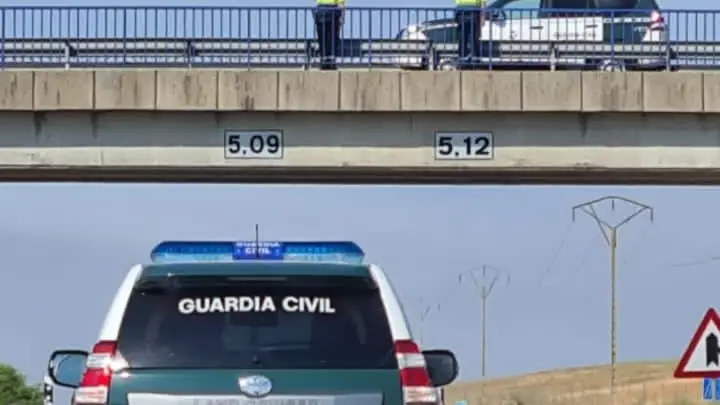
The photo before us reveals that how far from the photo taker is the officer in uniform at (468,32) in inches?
947

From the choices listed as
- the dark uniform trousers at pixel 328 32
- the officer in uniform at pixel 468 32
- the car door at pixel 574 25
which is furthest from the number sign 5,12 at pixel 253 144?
the car door at pixel 574 25

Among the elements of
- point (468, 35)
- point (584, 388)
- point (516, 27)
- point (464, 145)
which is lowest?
point (584, 388)

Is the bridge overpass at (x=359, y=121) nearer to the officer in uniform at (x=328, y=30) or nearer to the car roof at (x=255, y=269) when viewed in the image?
the officer in uniform at (x=328, y=30)

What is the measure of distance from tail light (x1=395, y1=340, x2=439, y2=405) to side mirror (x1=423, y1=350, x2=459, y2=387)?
81 cm

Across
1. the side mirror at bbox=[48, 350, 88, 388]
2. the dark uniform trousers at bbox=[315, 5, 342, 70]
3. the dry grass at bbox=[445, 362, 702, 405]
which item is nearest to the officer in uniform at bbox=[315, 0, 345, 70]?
the dark uniform trousers at bbox=[315, 5, 342, 70]

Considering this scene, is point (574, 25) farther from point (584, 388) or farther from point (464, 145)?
point (584, 388)

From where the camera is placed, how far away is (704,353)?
15.2m

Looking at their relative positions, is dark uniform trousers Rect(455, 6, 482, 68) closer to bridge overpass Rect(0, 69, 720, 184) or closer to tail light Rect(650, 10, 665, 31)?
bridge overpass Rect(0, 69, 720, 184)

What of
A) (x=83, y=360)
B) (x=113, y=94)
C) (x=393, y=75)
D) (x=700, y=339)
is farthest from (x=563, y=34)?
(x=83, y=360)

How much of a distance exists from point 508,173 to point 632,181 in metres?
2.21

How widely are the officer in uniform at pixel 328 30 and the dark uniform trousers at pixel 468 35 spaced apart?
168 cm

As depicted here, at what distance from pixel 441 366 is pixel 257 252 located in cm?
114

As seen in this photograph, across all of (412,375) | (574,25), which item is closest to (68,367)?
(412,375)

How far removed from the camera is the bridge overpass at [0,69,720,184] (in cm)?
2212
